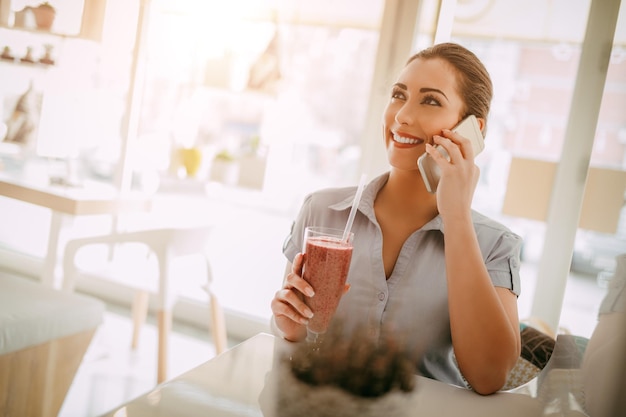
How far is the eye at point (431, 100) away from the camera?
135cm

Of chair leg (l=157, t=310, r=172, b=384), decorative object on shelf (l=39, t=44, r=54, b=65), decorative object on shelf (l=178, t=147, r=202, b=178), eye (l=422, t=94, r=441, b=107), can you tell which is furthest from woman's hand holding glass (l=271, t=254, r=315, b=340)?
decorative object on shelf (l=178, t=147, r=202, b=178)

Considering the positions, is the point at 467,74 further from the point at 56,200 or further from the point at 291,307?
the point at 56,200

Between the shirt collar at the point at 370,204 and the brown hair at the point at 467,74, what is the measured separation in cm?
30

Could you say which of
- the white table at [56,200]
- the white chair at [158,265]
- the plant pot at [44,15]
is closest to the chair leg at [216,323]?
the white chair at [158,265]

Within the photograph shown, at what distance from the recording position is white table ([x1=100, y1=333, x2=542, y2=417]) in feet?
2.65

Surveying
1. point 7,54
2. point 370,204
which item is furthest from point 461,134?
point 7,54

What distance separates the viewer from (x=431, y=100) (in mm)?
1357

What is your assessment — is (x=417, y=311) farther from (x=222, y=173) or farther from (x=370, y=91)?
(x=222, y=173)

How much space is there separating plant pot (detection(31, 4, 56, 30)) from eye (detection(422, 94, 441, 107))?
124 cm

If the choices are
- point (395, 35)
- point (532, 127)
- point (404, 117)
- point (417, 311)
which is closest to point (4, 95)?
point (404, 117)

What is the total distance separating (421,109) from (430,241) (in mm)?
350

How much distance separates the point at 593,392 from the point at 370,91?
6.14 ft

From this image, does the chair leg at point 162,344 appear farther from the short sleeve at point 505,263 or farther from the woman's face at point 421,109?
the short sleeve at point 505,263

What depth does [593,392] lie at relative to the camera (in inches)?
47.6
